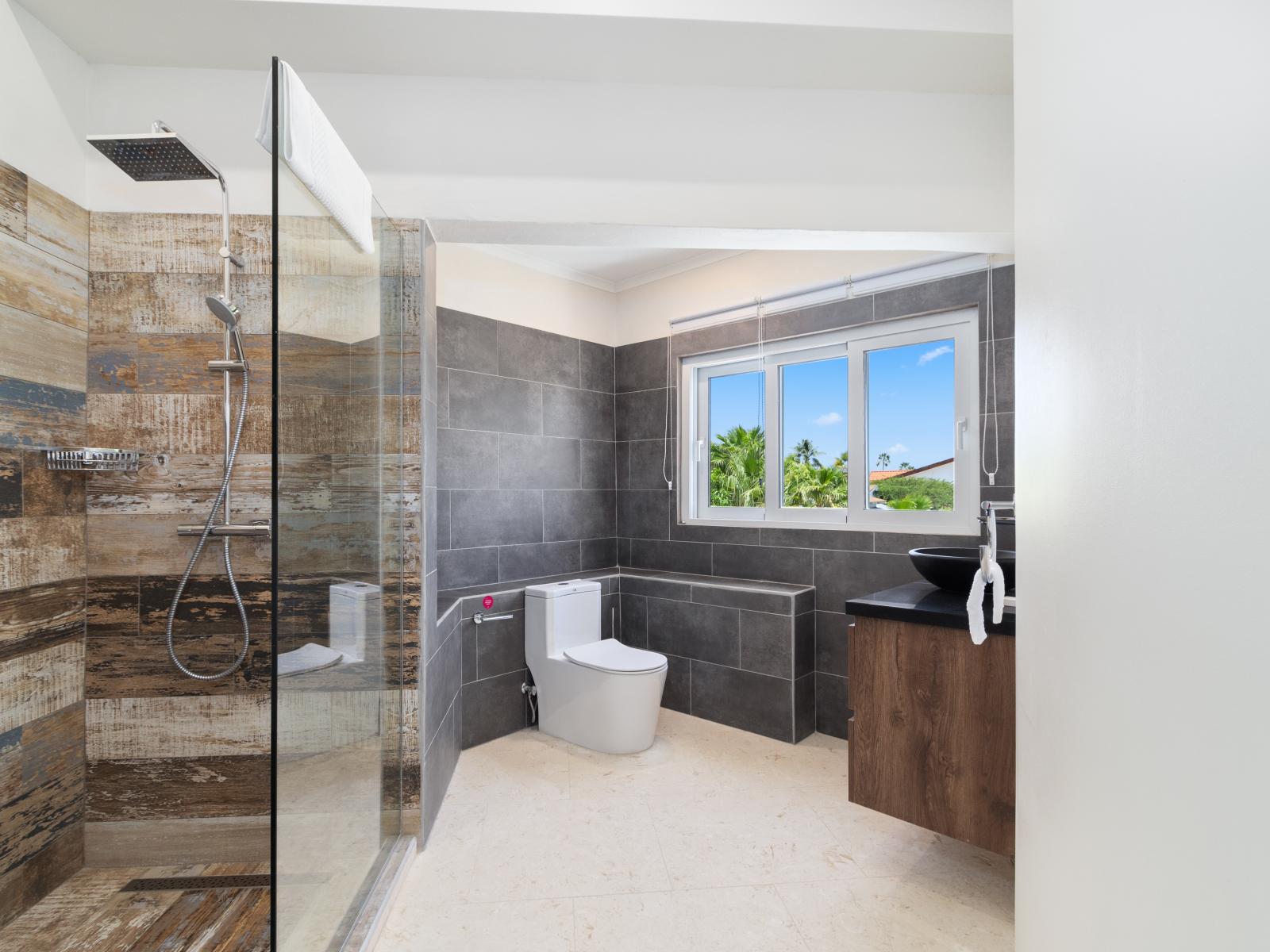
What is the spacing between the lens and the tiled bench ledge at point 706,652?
9.96ft

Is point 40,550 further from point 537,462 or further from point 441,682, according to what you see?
point 537,462

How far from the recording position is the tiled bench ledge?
3.04 metres

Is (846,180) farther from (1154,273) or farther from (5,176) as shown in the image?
(5,176)

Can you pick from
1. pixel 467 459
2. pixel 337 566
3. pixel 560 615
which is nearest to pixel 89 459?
pixel 337 566

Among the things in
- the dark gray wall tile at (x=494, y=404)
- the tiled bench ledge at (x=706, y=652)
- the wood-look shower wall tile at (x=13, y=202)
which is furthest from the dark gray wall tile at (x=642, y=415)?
A: the wood-look shower wall tile at (x=13, y=202)

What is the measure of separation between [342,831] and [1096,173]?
182cm

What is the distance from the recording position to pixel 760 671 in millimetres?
3133

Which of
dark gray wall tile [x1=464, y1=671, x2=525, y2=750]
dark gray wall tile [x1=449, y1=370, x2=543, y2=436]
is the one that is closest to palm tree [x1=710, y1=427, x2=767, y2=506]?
dark gray wall tile [x1=449, y1=370, x2=543, y2=436]

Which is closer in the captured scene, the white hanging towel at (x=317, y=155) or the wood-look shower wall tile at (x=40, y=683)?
the white hanging towel at (x=317, y=155)

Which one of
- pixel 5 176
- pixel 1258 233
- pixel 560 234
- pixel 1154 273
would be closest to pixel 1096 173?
pixel 1154 273

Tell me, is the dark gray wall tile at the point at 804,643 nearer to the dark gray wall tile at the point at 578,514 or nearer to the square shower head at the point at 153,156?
the dark gray wall tile at the point at 578,514

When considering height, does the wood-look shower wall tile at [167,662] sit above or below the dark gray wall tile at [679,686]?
above

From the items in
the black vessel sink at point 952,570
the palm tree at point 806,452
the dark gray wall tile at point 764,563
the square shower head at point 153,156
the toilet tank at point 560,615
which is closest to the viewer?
the square shower head at point 153,156

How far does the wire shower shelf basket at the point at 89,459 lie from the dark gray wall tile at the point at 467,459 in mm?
1280
